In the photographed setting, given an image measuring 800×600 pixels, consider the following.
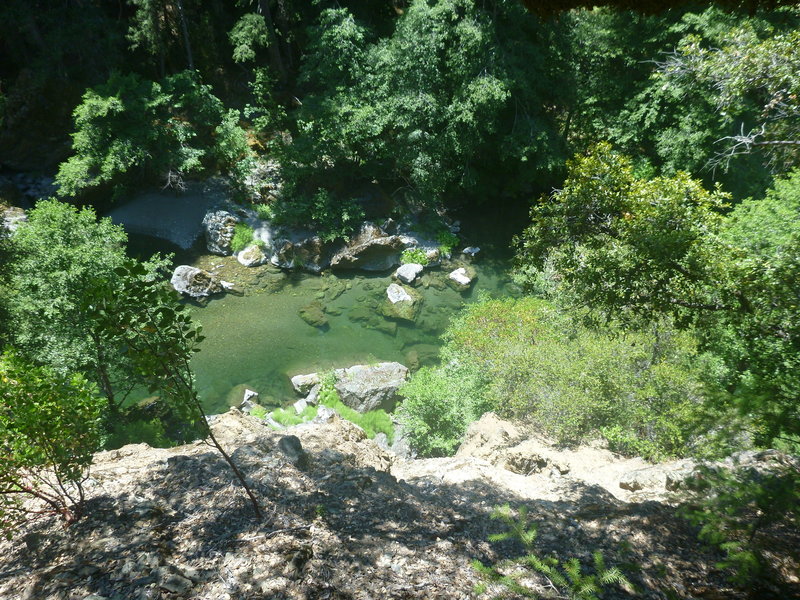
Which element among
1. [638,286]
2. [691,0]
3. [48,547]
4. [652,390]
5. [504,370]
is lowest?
[504,370]

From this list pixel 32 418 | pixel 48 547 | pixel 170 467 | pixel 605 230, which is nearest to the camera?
pixel 32 418

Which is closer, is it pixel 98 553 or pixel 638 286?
pixel 98 553

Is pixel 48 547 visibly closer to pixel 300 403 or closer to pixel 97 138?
pixel 300 403

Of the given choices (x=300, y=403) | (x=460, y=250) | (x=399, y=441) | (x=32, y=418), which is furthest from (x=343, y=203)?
(x=32, y=418)

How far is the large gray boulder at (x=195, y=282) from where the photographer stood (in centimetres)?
1645

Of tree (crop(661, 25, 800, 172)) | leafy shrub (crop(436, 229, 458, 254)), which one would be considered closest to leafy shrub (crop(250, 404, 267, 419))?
leafy shrub (crop(436, 229, 458, 254))

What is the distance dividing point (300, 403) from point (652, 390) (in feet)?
27.8

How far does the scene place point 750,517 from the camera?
4.40 meters

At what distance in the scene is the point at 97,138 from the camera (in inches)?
647

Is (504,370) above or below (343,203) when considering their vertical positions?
below

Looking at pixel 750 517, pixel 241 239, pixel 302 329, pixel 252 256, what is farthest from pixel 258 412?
pixel 750 517

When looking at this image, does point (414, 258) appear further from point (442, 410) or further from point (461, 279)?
point (442, 410)

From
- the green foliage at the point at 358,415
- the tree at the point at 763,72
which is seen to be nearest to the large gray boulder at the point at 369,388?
the green foliage at the point at 358,415

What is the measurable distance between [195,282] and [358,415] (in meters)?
7.86
